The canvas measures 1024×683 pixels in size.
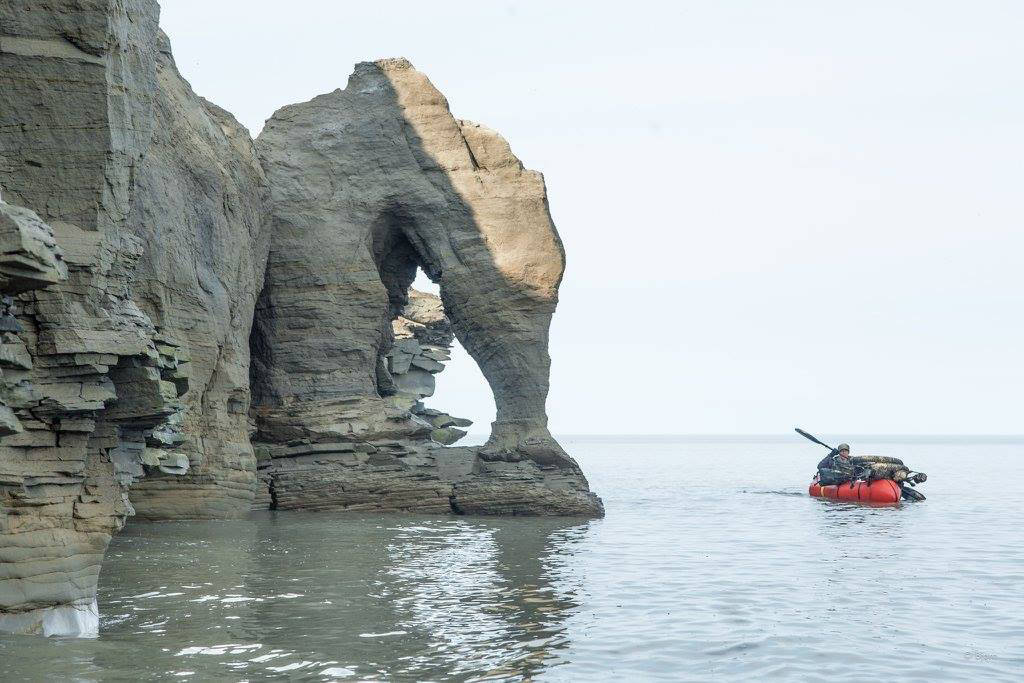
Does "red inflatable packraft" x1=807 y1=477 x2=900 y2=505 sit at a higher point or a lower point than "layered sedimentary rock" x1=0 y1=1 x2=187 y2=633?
lower

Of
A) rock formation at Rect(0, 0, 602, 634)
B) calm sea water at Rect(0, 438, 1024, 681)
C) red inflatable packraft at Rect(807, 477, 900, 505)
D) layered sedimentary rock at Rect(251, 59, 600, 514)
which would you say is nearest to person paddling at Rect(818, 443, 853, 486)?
red inflatable packraft at Rect(807, 477, 900, 505)

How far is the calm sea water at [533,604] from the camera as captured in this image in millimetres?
10547

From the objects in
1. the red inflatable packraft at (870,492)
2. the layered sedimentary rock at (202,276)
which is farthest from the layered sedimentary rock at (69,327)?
the red inflatable packraft at (870,492)

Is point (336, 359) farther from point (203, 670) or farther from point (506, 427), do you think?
point (203, 670)

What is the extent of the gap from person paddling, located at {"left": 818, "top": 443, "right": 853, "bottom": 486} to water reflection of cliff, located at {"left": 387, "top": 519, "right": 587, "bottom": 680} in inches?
590

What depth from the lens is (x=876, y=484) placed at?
110ft

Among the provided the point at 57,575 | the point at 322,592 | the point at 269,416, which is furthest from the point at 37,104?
the point at 269,416

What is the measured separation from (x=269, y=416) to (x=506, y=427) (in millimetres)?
5249

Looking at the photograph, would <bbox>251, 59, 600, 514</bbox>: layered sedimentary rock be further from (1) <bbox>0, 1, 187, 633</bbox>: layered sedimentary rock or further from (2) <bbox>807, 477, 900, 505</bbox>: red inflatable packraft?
(1) <bbox>0, 1, 187, 633</bbox>: layered sedimentary rock

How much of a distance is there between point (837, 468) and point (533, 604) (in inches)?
923

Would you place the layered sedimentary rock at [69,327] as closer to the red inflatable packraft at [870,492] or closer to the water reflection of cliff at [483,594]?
the water reflection of cliff at [483,594]

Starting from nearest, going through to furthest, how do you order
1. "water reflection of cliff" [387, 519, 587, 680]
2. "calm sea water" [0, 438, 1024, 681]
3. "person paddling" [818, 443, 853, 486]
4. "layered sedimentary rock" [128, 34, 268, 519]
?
"calm sea water" [0, 438, 1024, 681] < "water reflection of cliff" [387, 519, 587, 680] < "layered sedimentary rock" [128, 34, 268, 519] < "person paddling" [818, 443, 853, 486]

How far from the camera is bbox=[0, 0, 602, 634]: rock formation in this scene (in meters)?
10.6

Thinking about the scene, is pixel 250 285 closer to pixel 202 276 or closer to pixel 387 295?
pixel 202 276
